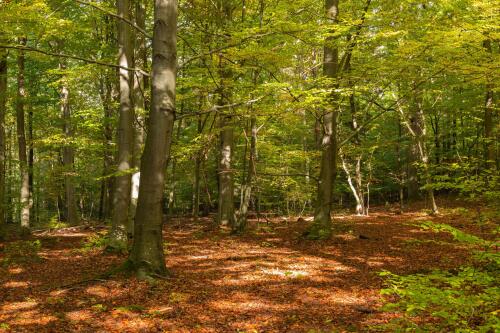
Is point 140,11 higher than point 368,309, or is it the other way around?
point 140,11

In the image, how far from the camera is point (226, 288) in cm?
723

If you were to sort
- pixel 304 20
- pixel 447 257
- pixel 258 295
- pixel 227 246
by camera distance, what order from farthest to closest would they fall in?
pixel 304 20 < pixel 227 246 < pixel 447 257 < pixel 258 295

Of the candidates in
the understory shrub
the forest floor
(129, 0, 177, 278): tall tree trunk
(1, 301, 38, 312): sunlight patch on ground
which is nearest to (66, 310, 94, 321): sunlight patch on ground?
the forest floor

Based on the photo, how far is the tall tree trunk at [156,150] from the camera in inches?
280

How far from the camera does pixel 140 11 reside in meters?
13.3

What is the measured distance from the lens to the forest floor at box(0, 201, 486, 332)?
17.7 feet

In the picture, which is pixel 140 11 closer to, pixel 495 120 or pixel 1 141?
pixel 1 141

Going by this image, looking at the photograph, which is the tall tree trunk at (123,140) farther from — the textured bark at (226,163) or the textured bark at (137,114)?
the textured bark at (226,163)

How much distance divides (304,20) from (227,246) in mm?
9316

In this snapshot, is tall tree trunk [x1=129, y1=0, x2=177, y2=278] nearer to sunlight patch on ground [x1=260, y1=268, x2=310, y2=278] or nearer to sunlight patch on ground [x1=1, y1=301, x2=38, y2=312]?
sunlight patch on ground [x1=1, y1=301, x2=38, y2=312]

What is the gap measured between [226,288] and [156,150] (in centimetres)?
285

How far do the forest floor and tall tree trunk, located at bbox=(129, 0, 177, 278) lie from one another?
0.55m

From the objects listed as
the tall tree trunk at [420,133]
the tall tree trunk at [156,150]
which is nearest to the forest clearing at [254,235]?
the tall tree trunk at [156,150]

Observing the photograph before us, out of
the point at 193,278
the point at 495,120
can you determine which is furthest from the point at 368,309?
the point at 495,120
